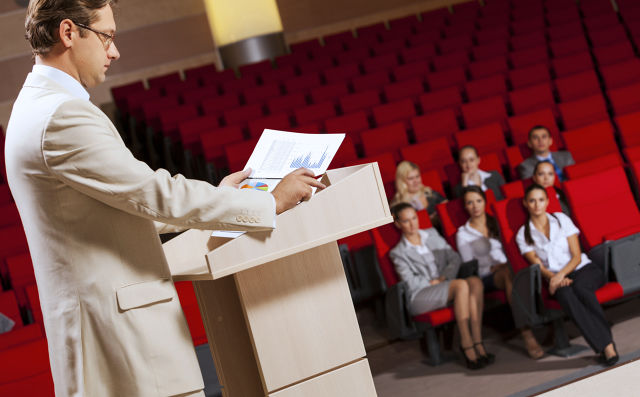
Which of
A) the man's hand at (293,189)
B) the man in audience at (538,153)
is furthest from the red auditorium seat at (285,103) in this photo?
the man's hand at (293,189)

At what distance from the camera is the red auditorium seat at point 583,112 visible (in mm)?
2125

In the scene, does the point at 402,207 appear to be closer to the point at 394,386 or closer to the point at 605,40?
the point at 394,386

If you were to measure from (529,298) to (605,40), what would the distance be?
1.61m

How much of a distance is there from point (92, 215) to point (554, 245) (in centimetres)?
118

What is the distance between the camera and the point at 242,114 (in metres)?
2.36

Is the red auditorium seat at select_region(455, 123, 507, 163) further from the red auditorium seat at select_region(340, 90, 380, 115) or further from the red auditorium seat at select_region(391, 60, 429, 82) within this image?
the red auditorium seat at select_region(391, 60, 429, 82)

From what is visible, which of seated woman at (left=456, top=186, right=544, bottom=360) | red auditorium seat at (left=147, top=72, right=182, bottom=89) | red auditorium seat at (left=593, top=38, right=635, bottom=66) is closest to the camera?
seated woman at (left=456, top=186, right=544, bottom=360)

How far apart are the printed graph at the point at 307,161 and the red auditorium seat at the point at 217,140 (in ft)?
5.05

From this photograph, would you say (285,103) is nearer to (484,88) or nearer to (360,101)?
(360,101)

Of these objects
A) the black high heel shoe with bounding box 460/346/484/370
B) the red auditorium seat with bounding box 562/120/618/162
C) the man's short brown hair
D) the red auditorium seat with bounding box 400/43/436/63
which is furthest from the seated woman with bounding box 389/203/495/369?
the red auditorium seat with bounding box 400/43/436/63

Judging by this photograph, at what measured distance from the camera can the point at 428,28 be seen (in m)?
3.14

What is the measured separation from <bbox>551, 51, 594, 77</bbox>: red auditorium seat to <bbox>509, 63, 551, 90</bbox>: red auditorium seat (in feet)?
0.17

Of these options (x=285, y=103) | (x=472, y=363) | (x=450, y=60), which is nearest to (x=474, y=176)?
(x=472, y=363)

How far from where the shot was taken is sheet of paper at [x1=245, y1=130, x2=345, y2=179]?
1.93 feet
